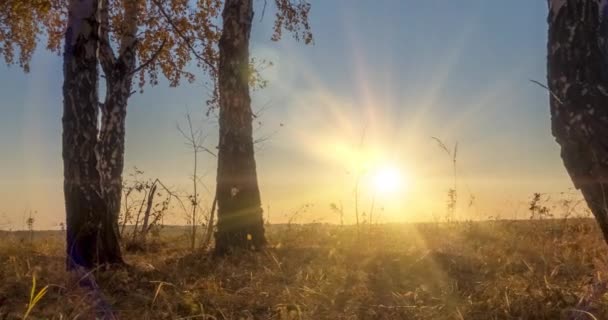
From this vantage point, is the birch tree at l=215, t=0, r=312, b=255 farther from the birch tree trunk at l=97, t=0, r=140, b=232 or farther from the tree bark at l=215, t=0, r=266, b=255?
the birch tree trunk at l=97, t=0, r=140, b=232

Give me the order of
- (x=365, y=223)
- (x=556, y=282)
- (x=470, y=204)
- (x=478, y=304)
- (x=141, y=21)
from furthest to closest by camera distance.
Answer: (x=141, y=21) < (x=470, y=204) < (x=365, y=223) < (x=556, y=282) < (x=478, y=304)

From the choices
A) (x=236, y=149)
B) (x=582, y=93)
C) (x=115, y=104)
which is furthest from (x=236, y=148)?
(x=582, y=93)

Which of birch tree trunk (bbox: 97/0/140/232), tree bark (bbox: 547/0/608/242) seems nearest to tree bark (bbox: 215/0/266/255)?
birch tree trunk (bbox: 97/0/140/232)

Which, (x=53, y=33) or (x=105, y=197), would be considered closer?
(x=105, y=197)

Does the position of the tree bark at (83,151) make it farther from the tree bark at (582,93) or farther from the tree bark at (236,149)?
the tree bark at (582,93)

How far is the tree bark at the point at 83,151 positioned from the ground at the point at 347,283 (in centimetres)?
33

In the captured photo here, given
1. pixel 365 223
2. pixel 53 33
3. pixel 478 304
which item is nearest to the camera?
pixel 478 304

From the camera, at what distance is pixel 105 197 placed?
5.97 m

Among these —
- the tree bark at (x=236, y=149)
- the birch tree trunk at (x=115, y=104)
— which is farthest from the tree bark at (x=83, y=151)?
the birch tree trunk at (x=115, y=104)

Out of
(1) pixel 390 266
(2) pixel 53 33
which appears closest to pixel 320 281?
(1) pixel 390 266

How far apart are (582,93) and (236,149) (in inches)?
178

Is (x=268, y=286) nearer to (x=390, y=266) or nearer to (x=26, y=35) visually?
(x=390, y=266)

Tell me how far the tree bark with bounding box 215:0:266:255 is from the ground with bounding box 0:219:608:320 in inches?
18.6

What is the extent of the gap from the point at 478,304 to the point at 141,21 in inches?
344
